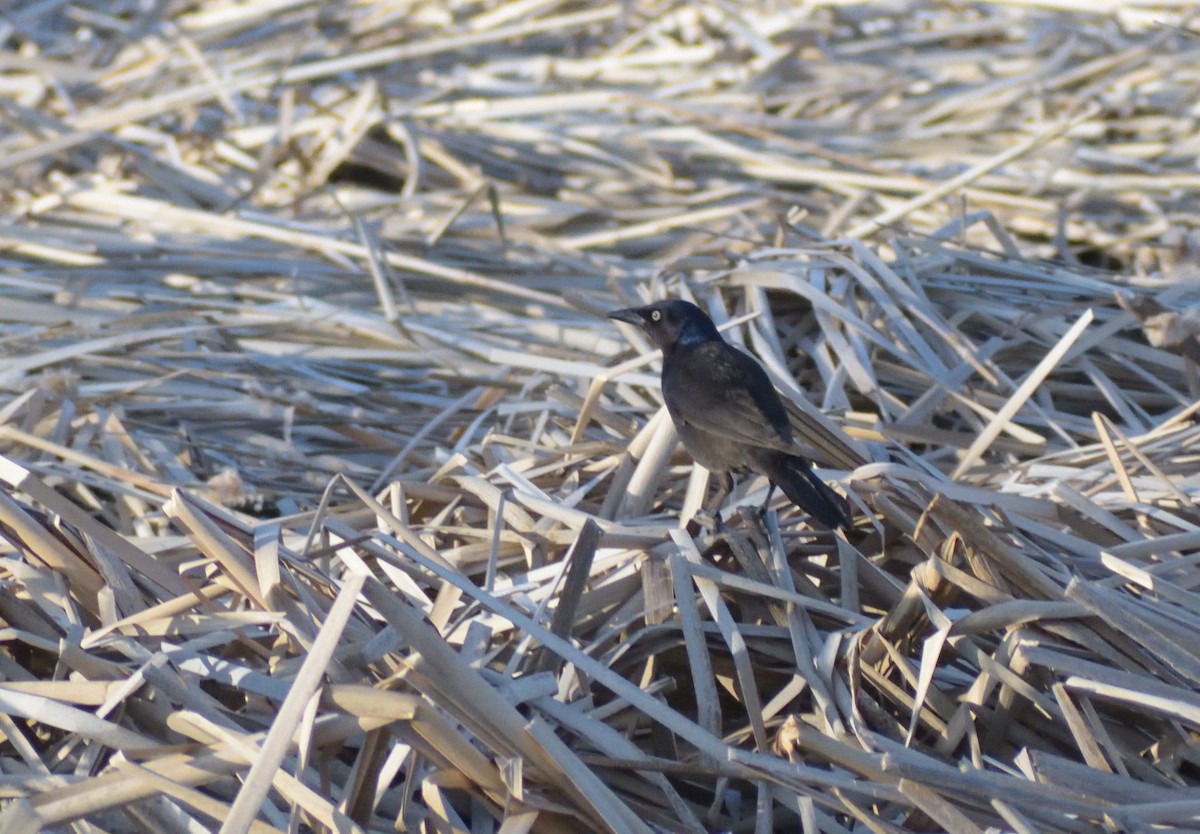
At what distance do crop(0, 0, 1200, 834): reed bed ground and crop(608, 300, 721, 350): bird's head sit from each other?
0.46ft

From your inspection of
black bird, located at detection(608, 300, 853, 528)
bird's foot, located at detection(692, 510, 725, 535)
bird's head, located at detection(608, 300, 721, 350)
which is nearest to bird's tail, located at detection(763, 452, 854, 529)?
black bird, located at detection(608, 300, 853, 528)

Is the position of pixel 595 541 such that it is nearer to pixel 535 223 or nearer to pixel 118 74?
pixel 535 223

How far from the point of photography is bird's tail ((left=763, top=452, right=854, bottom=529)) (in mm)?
2574

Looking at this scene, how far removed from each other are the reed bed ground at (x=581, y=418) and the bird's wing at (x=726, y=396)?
0.14 meters

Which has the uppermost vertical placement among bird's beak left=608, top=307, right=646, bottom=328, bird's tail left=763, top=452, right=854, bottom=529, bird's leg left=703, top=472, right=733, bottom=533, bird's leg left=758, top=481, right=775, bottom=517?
bird's tail left=763, top=452, right=854, bottom=529

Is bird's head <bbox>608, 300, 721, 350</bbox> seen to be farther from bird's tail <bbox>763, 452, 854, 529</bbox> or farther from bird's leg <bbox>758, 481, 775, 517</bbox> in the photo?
bird's tail <bbox>763, 452, 854, 529</bbox>

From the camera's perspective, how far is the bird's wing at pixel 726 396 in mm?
2783

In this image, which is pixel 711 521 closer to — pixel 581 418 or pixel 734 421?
pixel 734 421

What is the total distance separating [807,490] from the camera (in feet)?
8.56

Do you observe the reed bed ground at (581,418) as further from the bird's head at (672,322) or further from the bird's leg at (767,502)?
the bird's head at (672,322)

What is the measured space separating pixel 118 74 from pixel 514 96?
173cm

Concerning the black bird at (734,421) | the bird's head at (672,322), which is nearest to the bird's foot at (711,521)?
the black bird at (734,421)

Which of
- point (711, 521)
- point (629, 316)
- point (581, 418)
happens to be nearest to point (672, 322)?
point (629, 316)

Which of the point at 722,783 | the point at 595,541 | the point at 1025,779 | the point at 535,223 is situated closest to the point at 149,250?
the point at 535,223
